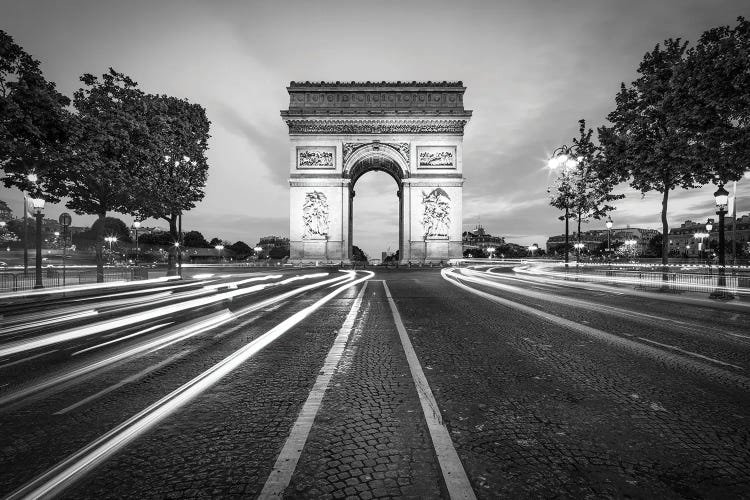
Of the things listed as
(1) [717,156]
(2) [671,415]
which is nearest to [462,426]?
(2) [671,415]

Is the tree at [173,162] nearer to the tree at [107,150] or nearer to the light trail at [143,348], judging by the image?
the tree at [107,150]

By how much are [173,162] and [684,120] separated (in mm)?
26771

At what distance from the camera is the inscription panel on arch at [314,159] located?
41.7 m

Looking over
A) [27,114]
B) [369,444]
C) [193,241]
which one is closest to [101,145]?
[27,114]

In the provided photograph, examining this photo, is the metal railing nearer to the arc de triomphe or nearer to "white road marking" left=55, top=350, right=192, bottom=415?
"white road marking" left=55, top=350, right=192, bottom=415

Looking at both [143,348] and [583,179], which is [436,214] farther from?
[143,348]

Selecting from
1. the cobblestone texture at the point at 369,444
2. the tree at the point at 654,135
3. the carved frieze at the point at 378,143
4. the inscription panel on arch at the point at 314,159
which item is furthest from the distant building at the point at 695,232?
the cobblestone texture at the point at 369,444

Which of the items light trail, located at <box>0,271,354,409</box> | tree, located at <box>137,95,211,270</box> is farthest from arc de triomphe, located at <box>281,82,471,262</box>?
light trail, located at <box>0,271,354,409</box>

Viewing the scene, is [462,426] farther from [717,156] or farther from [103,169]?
[103,169]

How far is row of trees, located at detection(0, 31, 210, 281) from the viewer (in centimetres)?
1383

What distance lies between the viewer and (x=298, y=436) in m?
2.69

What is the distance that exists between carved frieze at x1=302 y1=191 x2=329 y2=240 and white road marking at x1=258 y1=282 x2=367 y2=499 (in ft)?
120

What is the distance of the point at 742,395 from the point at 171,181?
28369 millimetres

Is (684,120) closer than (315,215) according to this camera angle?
Yes
